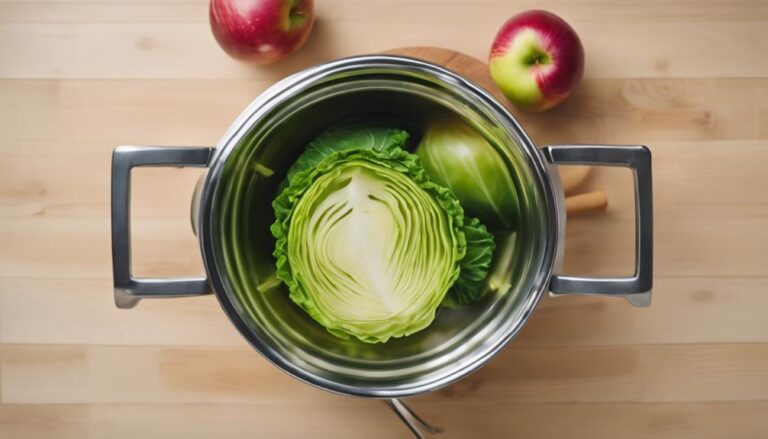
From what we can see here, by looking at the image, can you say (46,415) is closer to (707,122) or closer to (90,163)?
(90,163)

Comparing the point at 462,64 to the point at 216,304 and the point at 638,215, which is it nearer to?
the point at 638,215

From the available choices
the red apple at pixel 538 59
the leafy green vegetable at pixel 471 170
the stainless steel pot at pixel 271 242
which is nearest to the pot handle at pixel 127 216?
the stainless steel pot at pixel 271 242

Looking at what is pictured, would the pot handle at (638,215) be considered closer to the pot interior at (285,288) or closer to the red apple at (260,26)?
the pot interior at (285,288)

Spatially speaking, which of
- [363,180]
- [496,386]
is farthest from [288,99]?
[496,386]

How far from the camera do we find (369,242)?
57cm

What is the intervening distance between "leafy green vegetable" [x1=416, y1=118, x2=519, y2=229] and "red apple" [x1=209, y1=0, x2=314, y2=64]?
0.20 m

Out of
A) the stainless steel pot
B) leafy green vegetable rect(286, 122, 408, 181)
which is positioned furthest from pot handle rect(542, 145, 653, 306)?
leafy green vegetable rect(286, 122, 408, 181)

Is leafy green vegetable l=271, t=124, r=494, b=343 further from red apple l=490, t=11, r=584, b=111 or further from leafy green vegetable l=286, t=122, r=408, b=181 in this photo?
red apple l=490, t=11, r=584, b=111

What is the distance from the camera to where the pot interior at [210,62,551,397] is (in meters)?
0.56

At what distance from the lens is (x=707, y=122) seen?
0.80 metres

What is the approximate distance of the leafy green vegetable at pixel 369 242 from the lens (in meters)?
0.57

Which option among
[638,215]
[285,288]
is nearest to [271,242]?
[285,288]

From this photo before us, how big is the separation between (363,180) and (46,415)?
19.5 inches

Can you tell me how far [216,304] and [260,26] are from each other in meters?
0.30
